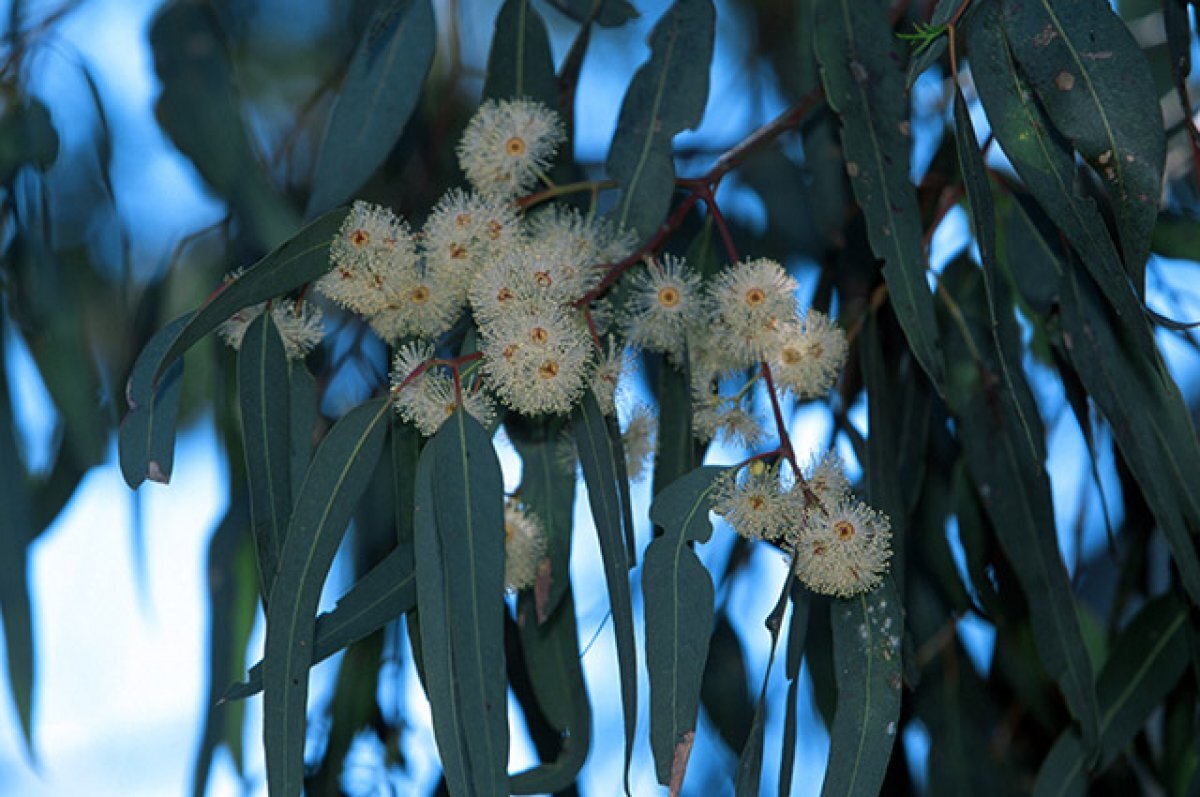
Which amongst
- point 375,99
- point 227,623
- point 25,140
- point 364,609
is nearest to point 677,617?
point 364,609

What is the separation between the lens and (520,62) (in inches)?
41.3

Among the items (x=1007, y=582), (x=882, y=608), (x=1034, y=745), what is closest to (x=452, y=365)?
(x=882, y=608)

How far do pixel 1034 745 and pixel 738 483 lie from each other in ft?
2.52

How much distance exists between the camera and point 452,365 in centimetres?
79

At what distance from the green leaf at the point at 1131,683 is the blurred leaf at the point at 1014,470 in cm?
9

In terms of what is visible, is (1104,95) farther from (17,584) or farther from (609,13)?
(17,584)

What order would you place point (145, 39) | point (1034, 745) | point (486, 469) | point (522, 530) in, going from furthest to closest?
1. point (1034, 745)
2. point (145, 39)
3. point (522, 530)
4. point (486, 469)

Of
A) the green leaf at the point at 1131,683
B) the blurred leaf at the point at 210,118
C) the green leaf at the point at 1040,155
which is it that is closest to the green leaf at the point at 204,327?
the blurred leaf at the point at 210,118

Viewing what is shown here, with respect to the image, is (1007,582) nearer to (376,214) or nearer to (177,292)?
(376,214)

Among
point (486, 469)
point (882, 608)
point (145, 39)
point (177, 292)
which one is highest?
point (145, 39)

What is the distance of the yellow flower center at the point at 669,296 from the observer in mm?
852

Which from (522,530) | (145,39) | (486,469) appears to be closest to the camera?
(486,469)

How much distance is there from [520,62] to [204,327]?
400 mm

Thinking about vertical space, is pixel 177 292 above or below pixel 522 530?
above
